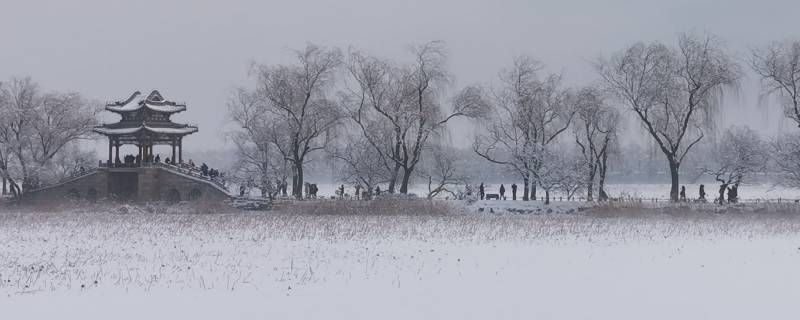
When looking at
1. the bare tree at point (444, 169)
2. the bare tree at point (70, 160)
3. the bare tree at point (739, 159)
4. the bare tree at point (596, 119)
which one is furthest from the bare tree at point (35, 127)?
the bare tree at point (739, 159)

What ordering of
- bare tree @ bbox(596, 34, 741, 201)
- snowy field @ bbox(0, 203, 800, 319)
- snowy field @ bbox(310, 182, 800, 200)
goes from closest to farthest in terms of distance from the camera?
snowy field @ bbox(0, 203, 800, 319), bare tree @ bbox(596, 34, 741, 201), snowy field @ bbox(310, 182, 800, 200)

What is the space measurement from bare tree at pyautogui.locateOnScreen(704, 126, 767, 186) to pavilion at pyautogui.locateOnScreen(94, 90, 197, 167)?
3280 cm

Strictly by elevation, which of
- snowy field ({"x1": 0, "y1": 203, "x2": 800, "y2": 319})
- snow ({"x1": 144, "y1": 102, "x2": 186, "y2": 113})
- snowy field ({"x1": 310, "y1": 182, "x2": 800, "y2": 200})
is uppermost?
snow ({"x1": 144, "y1": 102, "x2": 186, "y2": 113})

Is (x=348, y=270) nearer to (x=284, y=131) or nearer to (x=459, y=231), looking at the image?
(x=459, y=231)

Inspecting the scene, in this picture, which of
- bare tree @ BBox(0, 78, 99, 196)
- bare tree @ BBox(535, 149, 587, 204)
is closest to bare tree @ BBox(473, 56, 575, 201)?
bare tree @ BBox(535, 149, 587, 204)

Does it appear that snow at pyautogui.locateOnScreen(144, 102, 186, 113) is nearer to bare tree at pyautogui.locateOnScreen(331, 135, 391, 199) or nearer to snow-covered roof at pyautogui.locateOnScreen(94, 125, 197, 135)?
snow-covered roof at pyautogui.locateOnScreen(94, 125, 197, 135)

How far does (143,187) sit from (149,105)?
17.0ft

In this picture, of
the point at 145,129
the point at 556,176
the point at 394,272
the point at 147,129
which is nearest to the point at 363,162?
the point at 556,176

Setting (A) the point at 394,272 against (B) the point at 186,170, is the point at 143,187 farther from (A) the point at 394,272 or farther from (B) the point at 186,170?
(A) the point at 394,272

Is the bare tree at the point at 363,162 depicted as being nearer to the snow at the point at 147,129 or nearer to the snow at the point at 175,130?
the snow at the point at 175,130

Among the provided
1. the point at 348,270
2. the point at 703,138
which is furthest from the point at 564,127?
the point at 348,270

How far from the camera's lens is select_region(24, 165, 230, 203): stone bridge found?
49938mm

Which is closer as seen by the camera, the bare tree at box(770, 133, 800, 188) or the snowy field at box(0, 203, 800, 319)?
the snowy field at box(0, 203, 800, 319)

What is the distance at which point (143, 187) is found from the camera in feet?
166
